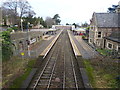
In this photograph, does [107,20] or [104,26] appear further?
[107,20]

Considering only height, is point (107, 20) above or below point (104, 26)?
above

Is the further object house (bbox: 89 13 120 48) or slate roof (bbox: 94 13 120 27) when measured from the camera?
slate roof (bbox: 94 13 120 27)

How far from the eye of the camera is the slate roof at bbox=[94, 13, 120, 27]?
2951 centimetres

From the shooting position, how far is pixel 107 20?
99.4 ft

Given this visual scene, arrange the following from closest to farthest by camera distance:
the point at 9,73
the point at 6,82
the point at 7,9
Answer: the point at 6,82, the point at 9,73, the point at 7,9

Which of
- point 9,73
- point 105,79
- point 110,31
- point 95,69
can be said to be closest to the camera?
point 105,79

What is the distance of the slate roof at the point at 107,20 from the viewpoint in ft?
96.8

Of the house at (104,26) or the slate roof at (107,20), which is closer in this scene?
the house at (104,26)

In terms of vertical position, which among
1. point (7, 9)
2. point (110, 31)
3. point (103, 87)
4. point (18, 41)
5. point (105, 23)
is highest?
point (7, 9)

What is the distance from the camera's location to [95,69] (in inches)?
588

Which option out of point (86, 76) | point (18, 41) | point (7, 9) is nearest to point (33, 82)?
point (86, 76)

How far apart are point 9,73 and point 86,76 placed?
8010 mm

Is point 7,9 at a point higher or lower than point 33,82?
higher

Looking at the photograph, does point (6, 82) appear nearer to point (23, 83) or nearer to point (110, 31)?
point (23, 83)
